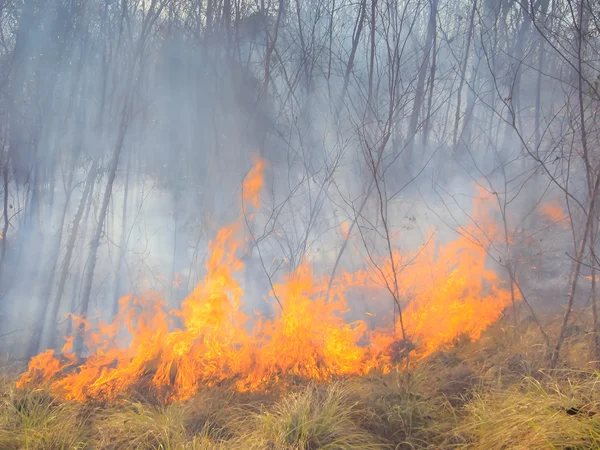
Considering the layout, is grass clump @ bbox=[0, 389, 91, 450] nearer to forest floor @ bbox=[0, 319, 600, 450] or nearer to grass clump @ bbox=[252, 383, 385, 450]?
forest floor @ bbox=[0, 319, 600, 450]

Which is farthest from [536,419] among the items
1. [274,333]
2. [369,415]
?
[274,333]

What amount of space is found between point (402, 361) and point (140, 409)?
2.85 meters

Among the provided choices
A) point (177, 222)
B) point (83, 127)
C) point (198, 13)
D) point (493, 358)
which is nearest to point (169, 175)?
point (177, 222)

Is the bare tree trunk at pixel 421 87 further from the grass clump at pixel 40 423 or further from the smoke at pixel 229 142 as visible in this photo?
the grass clump at pixel 40 423

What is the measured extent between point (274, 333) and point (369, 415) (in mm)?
2207

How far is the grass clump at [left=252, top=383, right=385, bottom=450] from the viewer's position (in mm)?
2922

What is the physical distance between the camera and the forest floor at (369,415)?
9.04 ft

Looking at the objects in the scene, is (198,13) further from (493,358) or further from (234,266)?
(493,358)

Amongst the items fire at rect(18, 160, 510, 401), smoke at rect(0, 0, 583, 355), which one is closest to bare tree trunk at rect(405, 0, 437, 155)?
smoke at rect(0, 0, 583, 355)

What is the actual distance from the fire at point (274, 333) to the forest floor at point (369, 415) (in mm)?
480

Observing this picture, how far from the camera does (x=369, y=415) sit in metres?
3.32

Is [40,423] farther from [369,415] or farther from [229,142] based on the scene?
[229,142]

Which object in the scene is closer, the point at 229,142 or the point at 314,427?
the point at 314,427

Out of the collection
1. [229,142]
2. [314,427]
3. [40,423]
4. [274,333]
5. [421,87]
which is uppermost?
[421,87]
